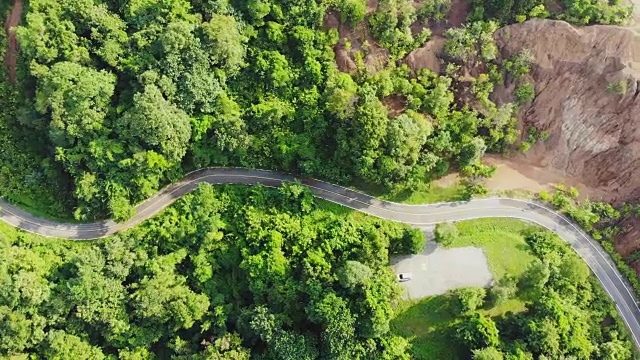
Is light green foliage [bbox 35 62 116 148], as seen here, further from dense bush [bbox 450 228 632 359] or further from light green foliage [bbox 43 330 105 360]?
dense bush [bbox 450 228 632 359]

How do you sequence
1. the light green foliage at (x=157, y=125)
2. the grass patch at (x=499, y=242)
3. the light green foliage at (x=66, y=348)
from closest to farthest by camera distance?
the light green foliage at (x=66, y=348)
the light green foliage at (x=157, y=125)
the grass patch at (x=499, y=242)

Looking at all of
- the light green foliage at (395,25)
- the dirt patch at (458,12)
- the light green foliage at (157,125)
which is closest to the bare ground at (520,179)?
the light green foliage at (395,25)

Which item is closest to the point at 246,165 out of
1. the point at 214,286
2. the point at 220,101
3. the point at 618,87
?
the point at 220,101

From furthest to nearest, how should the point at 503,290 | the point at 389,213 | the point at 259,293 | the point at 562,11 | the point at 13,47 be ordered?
the point at 562,11
the point at 13,47
the point at 389,213
the point at 259,293
the point at 503,290

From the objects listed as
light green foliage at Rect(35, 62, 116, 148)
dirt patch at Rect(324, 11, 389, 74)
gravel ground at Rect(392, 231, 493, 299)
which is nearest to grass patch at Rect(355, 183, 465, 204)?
gravel ground at Rect(392, 231, 493, 299)

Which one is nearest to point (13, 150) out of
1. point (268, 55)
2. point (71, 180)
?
point (71, 180)

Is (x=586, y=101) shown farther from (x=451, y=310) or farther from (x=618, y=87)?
(x=451, y=310)

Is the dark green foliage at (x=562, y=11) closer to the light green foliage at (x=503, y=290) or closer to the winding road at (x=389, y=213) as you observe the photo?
the winding road at (x=389, y=213)
